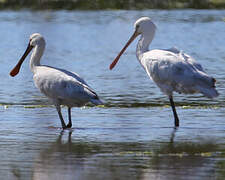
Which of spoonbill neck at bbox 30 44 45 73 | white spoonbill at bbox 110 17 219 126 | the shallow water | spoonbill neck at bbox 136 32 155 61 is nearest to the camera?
the shallow water

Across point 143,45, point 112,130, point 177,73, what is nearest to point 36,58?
point 143,45

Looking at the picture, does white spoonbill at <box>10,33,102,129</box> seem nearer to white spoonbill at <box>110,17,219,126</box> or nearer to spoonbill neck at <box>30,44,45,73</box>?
spoonbill neck at <box>30,44,45,73</box>

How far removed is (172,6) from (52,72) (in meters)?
46.1

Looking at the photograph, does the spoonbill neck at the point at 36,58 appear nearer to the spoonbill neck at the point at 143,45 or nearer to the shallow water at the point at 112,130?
the shallow water at the point at 112,130

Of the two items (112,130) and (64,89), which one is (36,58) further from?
(112,130)

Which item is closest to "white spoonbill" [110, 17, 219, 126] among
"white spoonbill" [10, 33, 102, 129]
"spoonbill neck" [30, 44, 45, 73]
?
"white spoonbill" [10, 33, 102, 129]

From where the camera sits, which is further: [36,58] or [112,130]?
[36,58]

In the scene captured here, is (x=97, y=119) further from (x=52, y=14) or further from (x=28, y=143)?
(x=52, y=14)

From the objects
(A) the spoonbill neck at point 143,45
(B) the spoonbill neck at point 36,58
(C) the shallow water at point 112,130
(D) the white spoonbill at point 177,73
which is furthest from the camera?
(A) the spoonbill neck at point 143,45

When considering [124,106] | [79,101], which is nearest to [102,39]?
[124,106]

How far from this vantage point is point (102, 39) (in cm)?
3331

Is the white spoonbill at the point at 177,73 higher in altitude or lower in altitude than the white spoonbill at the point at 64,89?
higher

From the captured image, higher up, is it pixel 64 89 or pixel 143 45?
pixel 143 45

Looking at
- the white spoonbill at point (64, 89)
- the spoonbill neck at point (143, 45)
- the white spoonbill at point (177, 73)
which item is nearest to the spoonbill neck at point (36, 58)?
the white spoonbill at point (64, 89)
